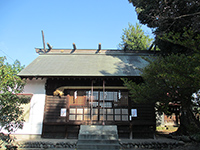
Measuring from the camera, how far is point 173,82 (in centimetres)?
489

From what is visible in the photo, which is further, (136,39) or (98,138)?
(136,39)

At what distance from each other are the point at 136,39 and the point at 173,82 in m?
19.8

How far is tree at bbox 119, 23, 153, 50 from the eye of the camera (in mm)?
22672

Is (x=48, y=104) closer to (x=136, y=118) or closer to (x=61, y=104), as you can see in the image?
(x=61, y=104)

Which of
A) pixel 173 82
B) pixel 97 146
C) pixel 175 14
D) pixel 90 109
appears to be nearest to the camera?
pixel 173 82

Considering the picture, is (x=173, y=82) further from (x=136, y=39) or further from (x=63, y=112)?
(x=136, y=39)

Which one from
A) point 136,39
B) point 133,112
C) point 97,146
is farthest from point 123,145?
Answer: point 136,39

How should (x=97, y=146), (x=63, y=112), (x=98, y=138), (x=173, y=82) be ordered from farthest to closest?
(x=63, y=112)
(x=98, y=138)
(x=97, y=146)
(x=173, y=82)

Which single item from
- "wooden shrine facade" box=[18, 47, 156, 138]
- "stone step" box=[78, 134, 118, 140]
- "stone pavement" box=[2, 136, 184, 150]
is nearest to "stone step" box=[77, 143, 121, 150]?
"stone step" box=[78, 134, 118, 140]

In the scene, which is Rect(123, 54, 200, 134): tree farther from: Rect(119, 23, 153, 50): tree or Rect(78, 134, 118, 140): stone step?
Rect(119, 23, 153, 50): tree

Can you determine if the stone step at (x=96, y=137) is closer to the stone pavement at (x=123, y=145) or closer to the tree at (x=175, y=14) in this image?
the stone pavement at (x=123, y=145)

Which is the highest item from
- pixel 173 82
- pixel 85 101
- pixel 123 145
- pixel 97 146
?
pixel 173 82

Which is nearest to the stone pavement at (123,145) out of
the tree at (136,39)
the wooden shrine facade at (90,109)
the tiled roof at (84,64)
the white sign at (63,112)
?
the wooden shrine facade at (90,109)

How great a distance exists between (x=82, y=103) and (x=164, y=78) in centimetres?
474
